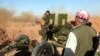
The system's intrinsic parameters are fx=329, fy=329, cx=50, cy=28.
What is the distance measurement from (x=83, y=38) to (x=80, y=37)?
3.0 inches

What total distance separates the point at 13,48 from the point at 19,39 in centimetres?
50

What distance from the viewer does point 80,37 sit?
13.0ft

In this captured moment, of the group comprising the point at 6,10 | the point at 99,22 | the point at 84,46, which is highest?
the point at 84,46

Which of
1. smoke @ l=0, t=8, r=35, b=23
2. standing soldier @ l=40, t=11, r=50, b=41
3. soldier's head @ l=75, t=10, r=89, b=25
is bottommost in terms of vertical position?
smoke @ l=0, t=8, r=35, b=23

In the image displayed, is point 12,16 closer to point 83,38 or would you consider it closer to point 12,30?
point 12,30

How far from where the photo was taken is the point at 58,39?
12523 millimetres

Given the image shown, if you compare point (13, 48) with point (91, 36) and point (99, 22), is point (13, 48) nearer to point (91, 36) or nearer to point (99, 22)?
point (91, 36)

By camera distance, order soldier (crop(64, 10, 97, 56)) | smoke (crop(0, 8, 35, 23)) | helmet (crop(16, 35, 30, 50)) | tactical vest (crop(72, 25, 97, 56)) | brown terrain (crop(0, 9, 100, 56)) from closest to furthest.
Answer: soldier (crop(64, 10, 97, 56)) < tactical vest (crop(72, 25, 97, 56)) < helmet (crop(16, 35, 30, 50)) < brown terrain (crop(0, 9, 100, 56)) < smoke (crop(0, 8, 35, 23))

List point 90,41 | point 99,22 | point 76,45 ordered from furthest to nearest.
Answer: point 99,22 < point 90,41 < point 76,45

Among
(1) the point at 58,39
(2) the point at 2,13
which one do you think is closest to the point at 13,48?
(1) the point at 58,39

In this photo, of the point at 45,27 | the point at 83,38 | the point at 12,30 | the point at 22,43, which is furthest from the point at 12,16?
the point at 83,38

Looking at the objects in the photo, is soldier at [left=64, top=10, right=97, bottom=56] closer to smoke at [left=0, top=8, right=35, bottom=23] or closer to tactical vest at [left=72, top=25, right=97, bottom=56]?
tactical vest at [left=72, top=25, right=97, bottom=56]

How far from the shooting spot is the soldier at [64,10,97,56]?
12.5 ft

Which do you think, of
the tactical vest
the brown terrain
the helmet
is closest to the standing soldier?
the helmet
